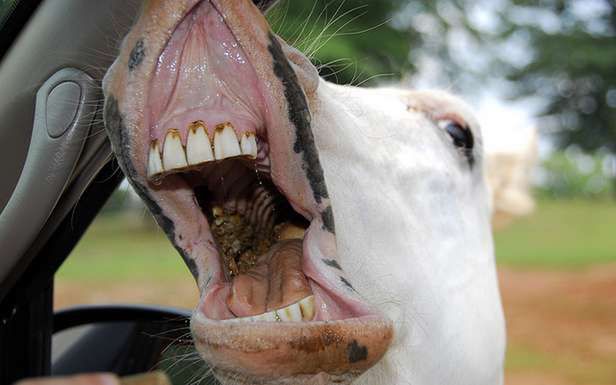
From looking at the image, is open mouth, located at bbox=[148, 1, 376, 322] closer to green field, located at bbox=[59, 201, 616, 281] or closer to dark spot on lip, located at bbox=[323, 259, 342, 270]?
dark spot on lip, located at bbox=[323, 259, 342, 270]

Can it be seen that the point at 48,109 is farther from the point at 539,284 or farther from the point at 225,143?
the point at 539,284

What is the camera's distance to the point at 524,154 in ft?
20.7

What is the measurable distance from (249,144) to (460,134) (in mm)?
1076

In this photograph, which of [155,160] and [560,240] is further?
[560,240]

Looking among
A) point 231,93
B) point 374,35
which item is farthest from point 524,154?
point 231,93

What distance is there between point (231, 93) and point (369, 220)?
0.48 metres

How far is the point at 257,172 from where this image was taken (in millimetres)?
1271

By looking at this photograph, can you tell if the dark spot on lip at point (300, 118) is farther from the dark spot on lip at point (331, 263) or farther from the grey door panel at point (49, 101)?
the grey door panel at point (49, 101)

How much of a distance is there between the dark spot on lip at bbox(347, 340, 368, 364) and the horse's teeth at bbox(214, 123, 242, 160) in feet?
1.09

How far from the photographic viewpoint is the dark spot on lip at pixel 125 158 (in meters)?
1.09

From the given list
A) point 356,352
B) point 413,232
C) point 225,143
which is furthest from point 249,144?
point 413,232

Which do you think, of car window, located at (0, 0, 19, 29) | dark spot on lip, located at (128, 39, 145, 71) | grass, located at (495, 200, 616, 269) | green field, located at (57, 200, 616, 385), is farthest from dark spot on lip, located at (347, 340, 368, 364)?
grass, located at (495, 200, 616, 269)

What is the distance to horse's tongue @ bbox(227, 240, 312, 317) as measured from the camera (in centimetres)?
116

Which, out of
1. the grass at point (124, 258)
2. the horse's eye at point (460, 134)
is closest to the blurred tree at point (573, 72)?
the grass at point (124, 258)
